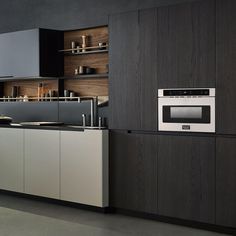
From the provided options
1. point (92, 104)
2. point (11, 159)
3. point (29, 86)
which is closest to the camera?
point (92, 104)

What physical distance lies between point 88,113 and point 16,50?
1.28 meters

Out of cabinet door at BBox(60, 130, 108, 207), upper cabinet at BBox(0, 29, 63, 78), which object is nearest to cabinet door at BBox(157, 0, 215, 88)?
cabinet door at BBox(60, 130, 108, 207)

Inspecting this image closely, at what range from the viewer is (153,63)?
4.96 m

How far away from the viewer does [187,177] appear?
4738 mm

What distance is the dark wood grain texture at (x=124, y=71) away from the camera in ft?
16.7

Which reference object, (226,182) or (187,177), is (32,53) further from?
(226,182)

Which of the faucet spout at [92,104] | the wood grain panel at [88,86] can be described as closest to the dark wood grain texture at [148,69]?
the faucet spout at [92,104]

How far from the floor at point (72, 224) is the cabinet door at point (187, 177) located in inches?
6.7

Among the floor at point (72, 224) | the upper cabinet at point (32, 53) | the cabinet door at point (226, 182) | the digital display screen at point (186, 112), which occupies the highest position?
the upper cabinet at point (32, 53)

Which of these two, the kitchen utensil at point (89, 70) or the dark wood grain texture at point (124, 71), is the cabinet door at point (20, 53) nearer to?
the kitchen utensil at point (89, 70)

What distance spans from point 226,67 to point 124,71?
113 centimetres

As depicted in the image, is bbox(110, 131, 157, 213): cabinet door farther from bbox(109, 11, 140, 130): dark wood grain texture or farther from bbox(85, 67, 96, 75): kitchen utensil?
bbox(85, 67, 96, 75): kitchen utensil

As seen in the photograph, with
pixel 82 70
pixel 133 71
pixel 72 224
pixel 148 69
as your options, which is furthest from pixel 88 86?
pixel 72 224

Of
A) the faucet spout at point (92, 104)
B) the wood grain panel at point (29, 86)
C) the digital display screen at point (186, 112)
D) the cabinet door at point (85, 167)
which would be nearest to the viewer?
the digital display screen at point (186, 112)
